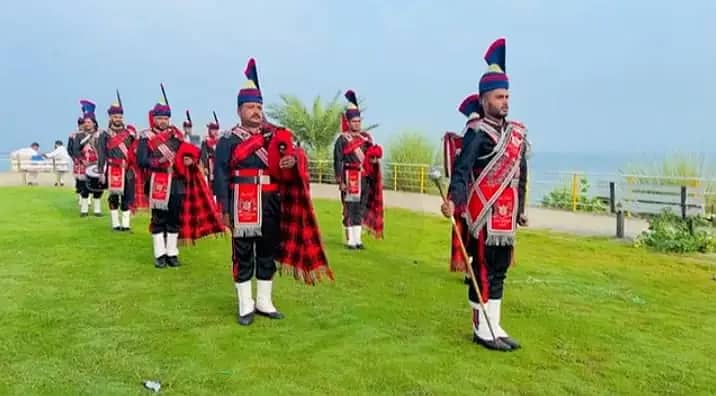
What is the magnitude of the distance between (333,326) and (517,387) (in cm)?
149

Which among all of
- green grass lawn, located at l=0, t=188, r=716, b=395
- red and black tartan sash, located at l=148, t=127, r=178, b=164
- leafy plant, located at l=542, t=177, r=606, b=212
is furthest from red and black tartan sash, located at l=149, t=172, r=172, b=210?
leafy plant, located at l=542, t=177, r=606, b=212

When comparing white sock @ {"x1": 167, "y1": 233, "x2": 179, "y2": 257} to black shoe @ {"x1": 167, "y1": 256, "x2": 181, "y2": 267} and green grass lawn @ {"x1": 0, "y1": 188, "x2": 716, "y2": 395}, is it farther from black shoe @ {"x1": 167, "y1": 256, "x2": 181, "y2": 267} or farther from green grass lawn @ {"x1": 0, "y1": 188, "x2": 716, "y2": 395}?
green grass lawn @ {"x1": 0, "y1": 188, "x2": 716, "y2": 395}

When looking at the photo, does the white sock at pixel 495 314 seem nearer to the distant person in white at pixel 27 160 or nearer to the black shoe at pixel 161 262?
the black shoe at pixel 161 262

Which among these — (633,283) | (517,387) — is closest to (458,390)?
(517,387)

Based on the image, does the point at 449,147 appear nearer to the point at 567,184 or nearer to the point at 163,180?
the point at 163,180

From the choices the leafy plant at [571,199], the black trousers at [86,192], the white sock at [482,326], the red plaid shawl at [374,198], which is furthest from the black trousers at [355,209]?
the leafy plant at [571,199]

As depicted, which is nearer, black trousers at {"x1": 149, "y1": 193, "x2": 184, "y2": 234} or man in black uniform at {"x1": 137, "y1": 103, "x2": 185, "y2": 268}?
man in black uniform at {"x1": 137, "y1": 103, "x2": 185, "y2": 268}

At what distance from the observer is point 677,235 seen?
28.2 feet


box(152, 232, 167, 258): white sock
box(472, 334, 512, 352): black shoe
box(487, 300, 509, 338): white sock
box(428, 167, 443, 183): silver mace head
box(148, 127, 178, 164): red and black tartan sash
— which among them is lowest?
box(472, 334, 512, 352): black shoe

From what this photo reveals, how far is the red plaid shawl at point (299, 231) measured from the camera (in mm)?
5004

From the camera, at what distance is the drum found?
34.0 feet

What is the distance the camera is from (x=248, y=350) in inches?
169

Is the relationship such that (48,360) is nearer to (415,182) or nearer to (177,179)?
(177,179)

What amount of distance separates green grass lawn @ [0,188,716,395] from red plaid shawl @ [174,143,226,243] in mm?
381
